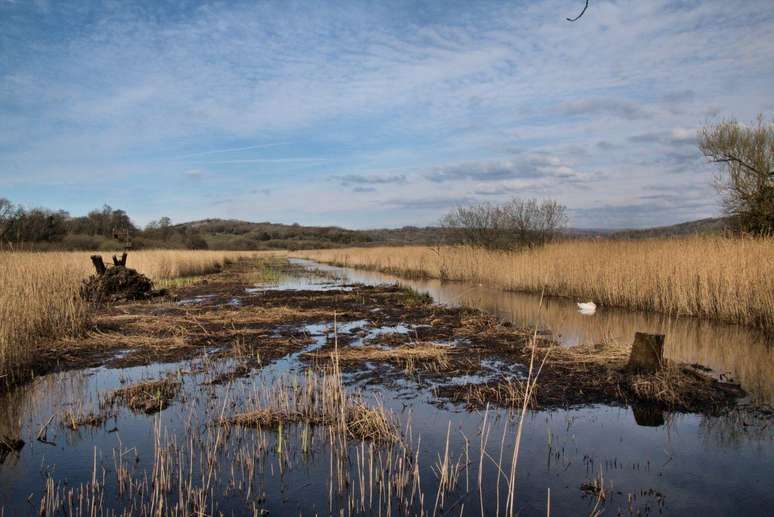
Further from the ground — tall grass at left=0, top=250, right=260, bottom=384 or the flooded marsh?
tall grass at left=0, top=250, right=260, bottom=384

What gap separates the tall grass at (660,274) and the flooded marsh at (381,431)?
8.40 ft

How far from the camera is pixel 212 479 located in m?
4.32

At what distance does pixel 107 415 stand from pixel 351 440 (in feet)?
9.79

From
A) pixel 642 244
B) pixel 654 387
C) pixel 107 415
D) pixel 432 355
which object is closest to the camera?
pixel 107 415

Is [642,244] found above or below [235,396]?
above

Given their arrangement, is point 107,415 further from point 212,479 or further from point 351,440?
point 351,440

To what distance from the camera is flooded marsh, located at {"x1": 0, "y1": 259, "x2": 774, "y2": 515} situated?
13.3 feet

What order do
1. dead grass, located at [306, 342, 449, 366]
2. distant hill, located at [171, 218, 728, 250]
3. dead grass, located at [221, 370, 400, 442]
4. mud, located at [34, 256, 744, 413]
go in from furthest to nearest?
distant hill, located at [171, 218, 728, 250], dead grass, located at [306, 342, 449, 366], mud, located at [34, 256, 744, 413], dead grass, located at [221, 370, 400, 442]

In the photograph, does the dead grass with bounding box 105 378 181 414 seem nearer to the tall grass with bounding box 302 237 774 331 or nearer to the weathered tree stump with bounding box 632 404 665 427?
the weathered tree stump with bounding box 632 404 665 427

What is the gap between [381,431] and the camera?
5.16 meters

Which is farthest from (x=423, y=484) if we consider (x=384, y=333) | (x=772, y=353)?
(x=772, y=353)

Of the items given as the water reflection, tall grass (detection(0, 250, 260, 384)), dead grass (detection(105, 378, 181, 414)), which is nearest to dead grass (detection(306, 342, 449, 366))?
the water reflection

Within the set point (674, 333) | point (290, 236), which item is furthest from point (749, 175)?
point (290, 236)

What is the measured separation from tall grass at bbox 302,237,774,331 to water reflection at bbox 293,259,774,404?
1.56 ft
